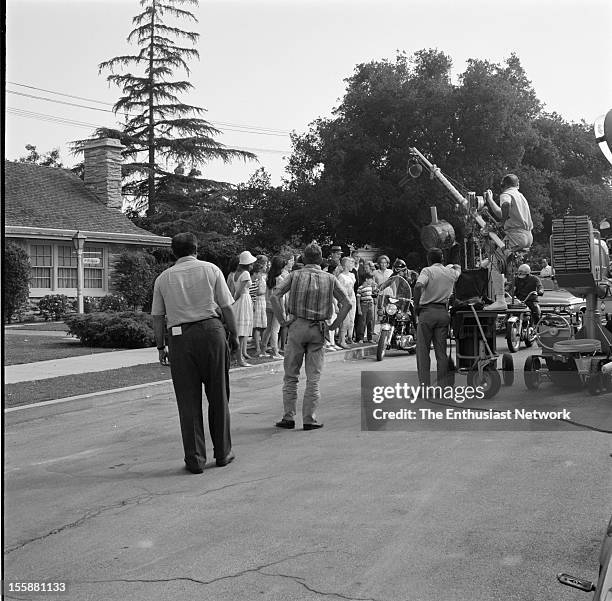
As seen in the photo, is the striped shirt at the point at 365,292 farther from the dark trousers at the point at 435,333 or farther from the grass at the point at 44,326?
the grass at the point at 44,326

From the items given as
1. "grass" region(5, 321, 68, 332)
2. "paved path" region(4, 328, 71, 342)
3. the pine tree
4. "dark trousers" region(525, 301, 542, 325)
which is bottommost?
Result: "paved path" region(4, 328, 71, 342)

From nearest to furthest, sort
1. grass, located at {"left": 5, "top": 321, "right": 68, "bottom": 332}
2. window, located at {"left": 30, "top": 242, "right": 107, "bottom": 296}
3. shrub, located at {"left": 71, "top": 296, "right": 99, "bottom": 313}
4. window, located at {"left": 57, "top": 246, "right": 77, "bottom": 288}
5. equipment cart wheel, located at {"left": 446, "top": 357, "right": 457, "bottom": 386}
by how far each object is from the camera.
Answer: equipment cart wheel, located at {"left": 446, "top": 357, "right": 457, "bottom": 386} < grass, located at {"left": 5, "top": 321, "right": 68, "bottom": 332} < shrub, located at {"left": 71, "top": 296, "right": 99, "bottom": 313} < window, located at {"left": 30, "top": 242, "right": 107, "bottom": 296} < window, located at {"left": 57, "top": 246, "right": 77, "bottom": 288}

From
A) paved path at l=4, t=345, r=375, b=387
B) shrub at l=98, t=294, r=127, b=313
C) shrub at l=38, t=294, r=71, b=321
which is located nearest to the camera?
paved path at l=4, t=345, r=375, b=387

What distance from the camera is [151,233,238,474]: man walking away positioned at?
6.16 metres

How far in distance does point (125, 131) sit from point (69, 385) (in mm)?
3143

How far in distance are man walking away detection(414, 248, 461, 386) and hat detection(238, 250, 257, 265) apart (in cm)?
321

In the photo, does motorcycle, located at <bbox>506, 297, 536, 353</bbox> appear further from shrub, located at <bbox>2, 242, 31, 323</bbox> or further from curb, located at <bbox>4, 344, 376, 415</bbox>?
shrub, located at <bbox>2, 242, 31, 323</bbox>

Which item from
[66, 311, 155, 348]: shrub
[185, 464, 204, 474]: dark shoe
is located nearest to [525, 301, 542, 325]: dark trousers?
→ [66, 311, 155, 348]: shrub

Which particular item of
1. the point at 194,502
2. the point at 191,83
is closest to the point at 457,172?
the point at 191,83

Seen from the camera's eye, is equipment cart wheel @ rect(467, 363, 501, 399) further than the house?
No

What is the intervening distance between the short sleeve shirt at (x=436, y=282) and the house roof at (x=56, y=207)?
1379 centimetres

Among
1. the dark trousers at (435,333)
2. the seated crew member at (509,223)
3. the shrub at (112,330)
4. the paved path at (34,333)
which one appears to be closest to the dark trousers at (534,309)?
the seated crew member at (509,223)

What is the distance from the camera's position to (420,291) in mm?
8992

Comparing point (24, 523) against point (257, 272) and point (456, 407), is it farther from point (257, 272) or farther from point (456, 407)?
point (257, 272)
